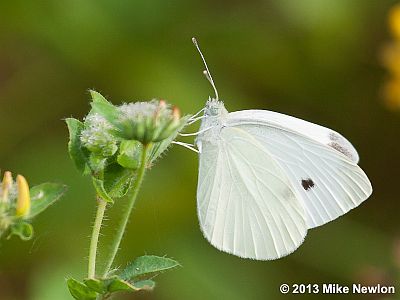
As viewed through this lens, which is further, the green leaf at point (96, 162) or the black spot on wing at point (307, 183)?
the black spot on wing at point (307, 183)

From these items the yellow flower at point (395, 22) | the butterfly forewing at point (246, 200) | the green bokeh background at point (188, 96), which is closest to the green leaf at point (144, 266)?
the butterfly forewing at point (246, 200)

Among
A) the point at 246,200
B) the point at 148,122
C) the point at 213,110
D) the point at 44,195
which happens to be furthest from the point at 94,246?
the point at 246,200

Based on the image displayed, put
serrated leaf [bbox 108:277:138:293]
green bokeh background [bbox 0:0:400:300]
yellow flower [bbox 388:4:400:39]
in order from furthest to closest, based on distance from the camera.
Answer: yellow flower [bbox 388:4:400:39] → green bokeh background [bbox 0:0:400:300] → serrated leaf [bbox 108:277:138:293]

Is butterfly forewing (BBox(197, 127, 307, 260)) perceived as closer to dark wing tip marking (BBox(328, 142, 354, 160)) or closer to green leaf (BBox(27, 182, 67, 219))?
dark wing tip marking (BBox(328, 142, 354, 160))

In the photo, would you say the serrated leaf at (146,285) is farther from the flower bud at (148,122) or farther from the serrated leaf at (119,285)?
the flower bud at (148,122)

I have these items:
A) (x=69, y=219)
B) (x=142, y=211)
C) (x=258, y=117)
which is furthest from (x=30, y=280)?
(x=258, y=117)

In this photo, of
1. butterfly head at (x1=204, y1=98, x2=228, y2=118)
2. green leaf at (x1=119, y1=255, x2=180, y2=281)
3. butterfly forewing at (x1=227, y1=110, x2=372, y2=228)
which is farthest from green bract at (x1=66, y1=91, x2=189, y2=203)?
butterfly forewing at (x1=227, y1=110, x2=372, y2=228)

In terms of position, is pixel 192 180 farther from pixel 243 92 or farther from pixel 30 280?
pixel 30 280
